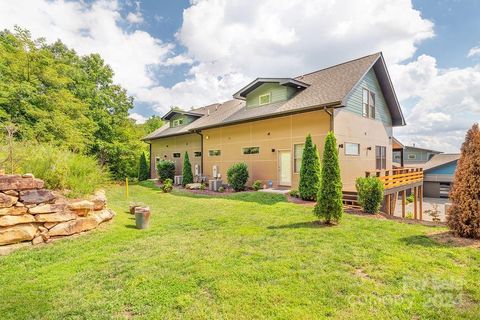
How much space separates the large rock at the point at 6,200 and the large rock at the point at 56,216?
47cm

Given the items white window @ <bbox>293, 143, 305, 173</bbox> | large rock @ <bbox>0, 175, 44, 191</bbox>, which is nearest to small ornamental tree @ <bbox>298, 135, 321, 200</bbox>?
white window @ <bbox>293, 143, 305, 173</bbox>

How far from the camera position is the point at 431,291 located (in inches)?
114

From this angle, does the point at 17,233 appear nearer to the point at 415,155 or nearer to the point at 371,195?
the point at 371,195

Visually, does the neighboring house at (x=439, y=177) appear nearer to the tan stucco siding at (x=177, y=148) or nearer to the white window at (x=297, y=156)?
the white window at (x=297, y=156)

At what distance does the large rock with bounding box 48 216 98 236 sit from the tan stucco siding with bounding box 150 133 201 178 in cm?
1184

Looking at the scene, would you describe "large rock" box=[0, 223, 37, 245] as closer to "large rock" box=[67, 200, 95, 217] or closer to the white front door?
"large rock" box=[67, 200, 95, 217]

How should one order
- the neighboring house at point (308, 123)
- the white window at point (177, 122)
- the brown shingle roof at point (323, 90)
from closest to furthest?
the brown shingle roof at point (323, 90), the neighboring house at point (308, 123), the white window at point (177, 122)

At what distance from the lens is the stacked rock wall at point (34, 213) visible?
14.4ft

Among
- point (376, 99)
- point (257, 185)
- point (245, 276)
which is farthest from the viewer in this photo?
point (376, 99)

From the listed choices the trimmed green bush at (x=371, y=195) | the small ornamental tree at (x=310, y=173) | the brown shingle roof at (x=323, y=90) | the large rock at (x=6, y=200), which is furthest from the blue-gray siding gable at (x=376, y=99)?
the large rock at (x=6, y=200)

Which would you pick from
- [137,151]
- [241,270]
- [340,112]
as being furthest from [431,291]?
[137,151]

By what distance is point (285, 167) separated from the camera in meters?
12.0

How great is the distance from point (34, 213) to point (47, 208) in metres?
0.21

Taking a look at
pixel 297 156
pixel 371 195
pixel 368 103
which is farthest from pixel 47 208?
pixel 368 103
